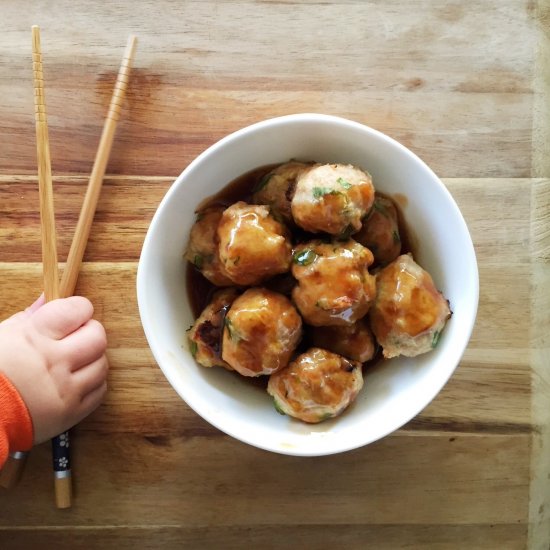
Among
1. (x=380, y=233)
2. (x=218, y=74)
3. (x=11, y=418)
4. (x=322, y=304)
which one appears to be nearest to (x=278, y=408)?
(x=322, y=304)

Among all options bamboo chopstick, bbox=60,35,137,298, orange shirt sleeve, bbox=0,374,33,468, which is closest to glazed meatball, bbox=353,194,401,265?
bamboo chopstick, bbox=60,35,137,298

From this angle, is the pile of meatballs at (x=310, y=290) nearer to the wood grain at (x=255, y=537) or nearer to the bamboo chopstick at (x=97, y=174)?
the bamboo chopstick at (x=97, y=174)

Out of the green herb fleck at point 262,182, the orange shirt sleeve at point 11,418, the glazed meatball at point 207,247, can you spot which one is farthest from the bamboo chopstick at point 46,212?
the green herb fleck at point 262,182

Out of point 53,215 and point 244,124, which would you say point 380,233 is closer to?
point 244,124

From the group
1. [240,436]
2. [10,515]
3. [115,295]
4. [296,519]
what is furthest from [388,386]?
[10,515]

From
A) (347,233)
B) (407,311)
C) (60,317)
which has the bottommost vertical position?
(60,317)

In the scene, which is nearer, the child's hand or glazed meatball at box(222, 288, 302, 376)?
glazed meatball at box(222, 288, 302, 376)

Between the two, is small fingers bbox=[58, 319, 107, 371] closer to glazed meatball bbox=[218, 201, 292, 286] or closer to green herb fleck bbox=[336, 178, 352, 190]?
glazed meatball bbox=[218, 201, 292, 286]
